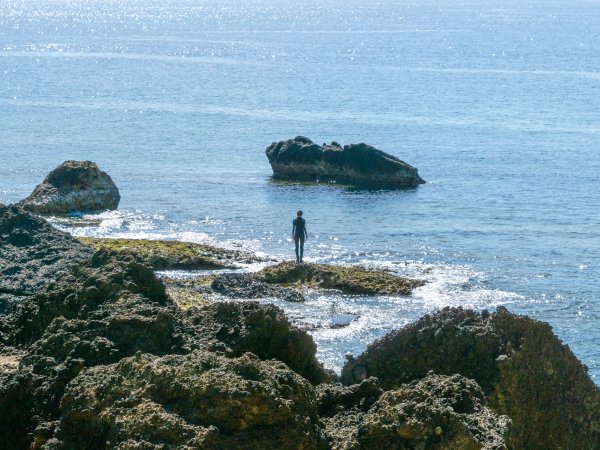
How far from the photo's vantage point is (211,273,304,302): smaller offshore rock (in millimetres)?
37125

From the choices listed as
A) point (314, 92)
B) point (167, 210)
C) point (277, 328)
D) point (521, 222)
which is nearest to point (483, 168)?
point (521, 222)

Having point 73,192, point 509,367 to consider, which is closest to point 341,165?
point 73,192

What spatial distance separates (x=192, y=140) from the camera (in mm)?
85375

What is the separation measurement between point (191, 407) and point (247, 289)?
25.1 metres

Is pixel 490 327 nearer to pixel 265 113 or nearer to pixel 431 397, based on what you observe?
pixel 431 397

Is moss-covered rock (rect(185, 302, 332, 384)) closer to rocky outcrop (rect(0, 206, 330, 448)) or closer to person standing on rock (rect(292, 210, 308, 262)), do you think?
rocky outcrop (rect(0, 206, 330, 448))

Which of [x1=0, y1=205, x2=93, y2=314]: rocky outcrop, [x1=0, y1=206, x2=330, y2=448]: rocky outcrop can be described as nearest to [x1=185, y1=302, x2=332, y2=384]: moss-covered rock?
[x1=0, y1=206, x2=330, y2=448]: rocky outcrop

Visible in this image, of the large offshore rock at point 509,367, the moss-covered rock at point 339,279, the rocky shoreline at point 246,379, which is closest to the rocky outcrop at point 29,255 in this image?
the rocky shoreline at point 246,379

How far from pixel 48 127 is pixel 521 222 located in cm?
4733

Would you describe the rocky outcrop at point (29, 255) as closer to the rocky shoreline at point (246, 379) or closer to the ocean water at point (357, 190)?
the rocky shoreline at point (246, 379)

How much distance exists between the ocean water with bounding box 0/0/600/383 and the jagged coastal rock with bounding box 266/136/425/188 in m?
1.48

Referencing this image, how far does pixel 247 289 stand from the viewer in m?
37.7

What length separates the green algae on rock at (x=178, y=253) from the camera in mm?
42406

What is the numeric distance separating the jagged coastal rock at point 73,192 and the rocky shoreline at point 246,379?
3086 centimetres
